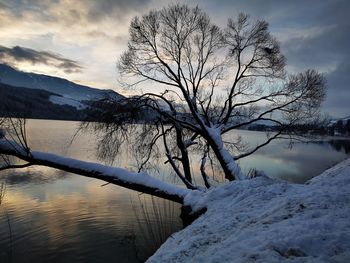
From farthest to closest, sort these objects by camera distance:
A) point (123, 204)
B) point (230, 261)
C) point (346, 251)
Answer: point (123, 204)
point (230, 261)
point (346, 251)

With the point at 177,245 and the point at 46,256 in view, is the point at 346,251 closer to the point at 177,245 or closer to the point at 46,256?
the point at 177,245

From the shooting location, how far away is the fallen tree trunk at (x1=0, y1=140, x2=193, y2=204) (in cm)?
810

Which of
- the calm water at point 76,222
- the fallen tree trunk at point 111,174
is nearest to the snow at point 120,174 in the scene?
the fallen tree trunk at point 111,174

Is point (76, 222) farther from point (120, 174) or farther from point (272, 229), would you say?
point (272, 229)

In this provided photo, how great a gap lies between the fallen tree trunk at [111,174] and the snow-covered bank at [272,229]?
107 inches

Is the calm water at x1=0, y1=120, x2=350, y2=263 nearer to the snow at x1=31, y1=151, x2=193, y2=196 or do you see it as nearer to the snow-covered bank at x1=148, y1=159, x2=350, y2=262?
the snow at x1=31, y1=151, x2=193, y2=196

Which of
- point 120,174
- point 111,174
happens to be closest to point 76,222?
point 111,174

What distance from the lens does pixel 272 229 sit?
3414mm

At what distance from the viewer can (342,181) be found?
484 cm

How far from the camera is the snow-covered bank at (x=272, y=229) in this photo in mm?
2893

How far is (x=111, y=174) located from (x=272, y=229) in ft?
19.3

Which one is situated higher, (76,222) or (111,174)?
(111,174)

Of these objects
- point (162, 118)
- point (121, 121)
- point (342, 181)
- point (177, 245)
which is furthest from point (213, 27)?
point (177, 245)

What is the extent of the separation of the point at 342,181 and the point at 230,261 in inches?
113
